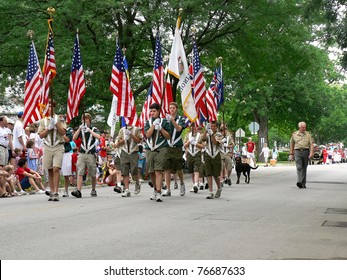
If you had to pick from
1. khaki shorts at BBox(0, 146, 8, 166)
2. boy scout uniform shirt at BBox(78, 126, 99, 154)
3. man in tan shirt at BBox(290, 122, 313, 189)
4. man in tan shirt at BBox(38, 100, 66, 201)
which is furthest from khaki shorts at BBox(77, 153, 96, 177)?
man in tan shirt at BBox(290, 122, 313, 189)

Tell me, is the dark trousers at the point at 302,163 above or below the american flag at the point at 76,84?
below

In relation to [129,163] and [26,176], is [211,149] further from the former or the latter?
[26,176]

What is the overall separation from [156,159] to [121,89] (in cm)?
434

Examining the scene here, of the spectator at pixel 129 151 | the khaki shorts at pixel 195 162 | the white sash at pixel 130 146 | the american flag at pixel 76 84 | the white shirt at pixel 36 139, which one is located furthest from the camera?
the white shirt at pixel 36 139

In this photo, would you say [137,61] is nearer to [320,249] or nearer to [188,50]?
[188,50]

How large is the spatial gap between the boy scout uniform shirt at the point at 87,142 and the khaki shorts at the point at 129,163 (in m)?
0.77

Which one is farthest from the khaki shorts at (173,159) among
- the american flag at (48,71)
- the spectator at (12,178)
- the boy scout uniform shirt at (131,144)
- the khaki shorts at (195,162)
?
the spectator at (12,178)

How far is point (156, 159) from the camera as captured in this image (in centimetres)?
1558

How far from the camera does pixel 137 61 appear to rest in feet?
110

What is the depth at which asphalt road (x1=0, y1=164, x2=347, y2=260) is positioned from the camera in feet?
26.7

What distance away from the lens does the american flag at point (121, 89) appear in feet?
61.2

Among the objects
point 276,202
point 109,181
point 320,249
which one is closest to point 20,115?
point 109,181

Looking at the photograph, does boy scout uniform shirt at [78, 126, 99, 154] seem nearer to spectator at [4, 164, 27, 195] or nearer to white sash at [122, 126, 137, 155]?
white sash at [122, 126, 137, 155]

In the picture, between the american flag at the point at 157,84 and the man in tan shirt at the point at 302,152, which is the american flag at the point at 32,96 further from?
the man in tan shirt at the point at 302,152
